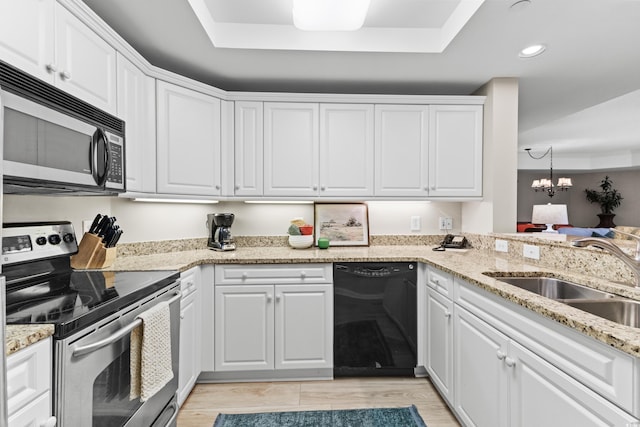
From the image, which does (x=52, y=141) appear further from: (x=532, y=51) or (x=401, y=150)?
(x=532, y=51)

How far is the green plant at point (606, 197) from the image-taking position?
355 inches

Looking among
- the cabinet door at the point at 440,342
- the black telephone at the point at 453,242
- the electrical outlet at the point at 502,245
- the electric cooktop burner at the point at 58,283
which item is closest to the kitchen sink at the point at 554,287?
the cabinet door at the point at 440,342

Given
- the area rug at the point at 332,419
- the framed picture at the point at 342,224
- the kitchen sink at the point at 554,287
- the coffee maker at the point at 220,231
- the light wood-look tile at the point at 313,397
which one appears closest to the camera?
the kitchen sink at the point at 554,287

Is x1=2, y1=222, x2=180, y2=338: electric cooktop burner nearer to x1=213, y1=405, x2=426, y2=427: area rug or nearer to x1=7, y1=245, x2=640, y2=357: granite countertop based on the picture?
x1=7, y1=245, x2=640, y2=357: granite countertop

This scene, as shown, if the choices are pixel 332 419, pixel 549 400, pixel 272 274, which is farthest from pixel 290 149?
pixel 549 400

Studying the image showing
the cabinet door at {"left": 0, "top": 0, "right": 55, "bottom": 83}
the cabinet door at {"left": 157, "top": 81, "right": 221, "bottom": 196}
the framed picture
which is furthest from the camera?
the framed picture

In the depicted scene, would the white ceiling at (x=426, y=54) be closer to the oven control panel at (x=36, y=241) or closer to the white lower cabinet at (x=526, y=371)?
the oven control panel at (x=36, y=241)

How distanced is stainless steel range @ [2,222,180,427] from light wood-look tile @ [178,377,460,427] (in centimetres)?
42

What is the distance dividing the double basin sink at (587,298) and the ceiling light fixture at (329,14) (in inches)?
63.0

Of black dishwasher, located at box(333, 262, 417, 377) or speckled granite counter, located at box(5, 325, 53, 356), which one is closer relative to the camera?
speckled granite counter, located at box(5, 325, 53, 356)

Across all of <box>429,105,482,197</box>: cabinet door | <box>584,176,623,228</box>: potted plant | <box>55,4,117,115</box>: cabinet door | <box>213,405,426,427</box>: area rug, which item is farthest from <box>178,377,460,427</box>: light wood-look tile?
<box>584,176,623,228</box>: potted plant

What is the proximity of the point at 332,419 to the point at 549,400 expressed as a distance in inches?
48.4

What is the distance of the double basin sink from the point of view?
1312 mm

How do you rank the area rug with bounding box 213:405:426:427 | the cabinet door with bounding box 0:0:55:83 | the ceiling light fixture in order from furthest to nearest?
the area rug with bounding box 213:405:426:427 → the ceiling light fixture → the cabinet door with bounding box 0:0:55:83
